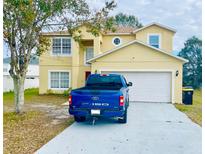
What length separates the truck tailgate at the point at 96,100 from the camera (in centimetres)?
945

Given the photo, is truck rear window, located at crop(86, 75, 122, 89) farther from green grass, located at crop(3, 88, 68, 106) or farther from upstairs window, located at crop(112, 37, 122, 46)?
upstairs window, located at crop(112, 37, 122, 46)

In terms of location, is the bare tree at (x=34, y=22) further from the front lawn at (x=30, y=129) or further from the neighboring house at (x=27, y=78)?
the neighboring house at (x=27, y=78)

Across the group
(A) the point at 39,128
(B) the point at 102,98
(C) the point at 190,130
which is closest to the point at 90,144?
(B) the point at 102,98

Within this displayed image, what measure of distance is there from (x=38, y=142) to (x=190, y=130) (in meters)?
5.64

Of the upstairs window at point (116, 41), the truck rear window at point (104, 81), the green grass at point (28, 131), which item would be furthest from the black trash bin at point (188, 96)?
the green grass at point (28, 131)

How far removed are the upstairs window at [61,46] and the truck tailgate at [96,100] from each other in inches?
588

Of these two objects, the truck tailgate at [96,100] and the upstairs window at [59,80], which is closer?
the truck tailgate at [96,100]

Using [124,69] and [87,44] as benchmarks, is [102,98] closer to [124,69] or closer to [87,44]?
[124,69]

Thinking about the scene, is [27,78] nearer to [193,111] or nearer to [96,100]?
[193,111]

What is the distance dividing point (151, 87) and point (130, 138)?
1130 cm

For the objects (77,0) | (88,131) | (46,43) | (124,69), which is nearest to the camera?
(88,131)

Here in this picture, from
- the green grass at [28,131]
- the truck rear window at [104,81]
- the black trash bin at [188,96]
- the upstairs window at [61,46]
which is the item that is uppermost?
the upstairs window at [61,46]

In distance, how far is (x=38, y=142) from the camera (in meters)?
7.73

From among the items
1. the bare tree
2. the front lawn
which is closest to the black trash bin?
the bare tree
